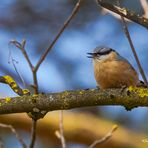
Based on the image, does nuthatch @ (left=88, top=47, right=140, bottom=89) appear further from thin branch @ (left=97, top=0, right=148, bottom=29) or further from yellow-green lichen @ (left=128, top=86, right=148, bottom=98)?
thin branch @ (left=97, top=0, right=148, bottom=29)

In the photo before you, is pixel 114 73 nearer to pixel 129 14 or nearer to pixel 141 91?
pixel 141 91

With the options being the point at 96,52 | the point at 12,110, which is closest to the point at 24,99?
the point at 12,110

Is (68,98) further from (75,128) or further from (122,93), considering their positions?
(75,128)

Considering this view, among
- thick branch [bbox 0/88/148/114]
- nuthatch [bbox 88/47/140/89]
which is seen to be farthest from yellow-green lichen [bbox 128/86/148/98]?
nuthatch [bbox 88/47/140/89]

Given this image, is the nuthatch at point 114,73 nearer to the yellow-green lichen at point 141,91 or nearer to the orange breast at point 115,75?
the orange breast at point 115,75

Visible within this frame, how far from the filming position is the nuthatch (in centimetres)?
256

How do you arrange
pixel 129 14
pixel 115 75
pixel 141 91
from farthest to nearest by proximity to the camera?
pixel 115 75 → pixel 141 91 → pixel 129 14

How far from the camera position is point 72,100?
2264 millimetres

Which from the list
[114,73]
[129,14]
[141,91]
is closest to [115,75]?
[114,73]

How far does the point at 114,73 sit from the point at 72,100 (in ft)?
1.38

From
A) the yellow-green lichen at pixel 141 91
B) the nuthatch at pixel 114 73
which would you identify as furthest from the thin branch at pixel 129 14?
the nuthatch at pixel 114 73

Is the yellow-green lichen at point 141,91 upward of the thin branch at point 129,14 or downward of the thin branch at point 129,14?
downward

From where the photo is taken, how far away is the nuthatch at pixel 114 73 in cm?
256

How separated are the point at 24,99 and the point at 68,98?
0.21 m
